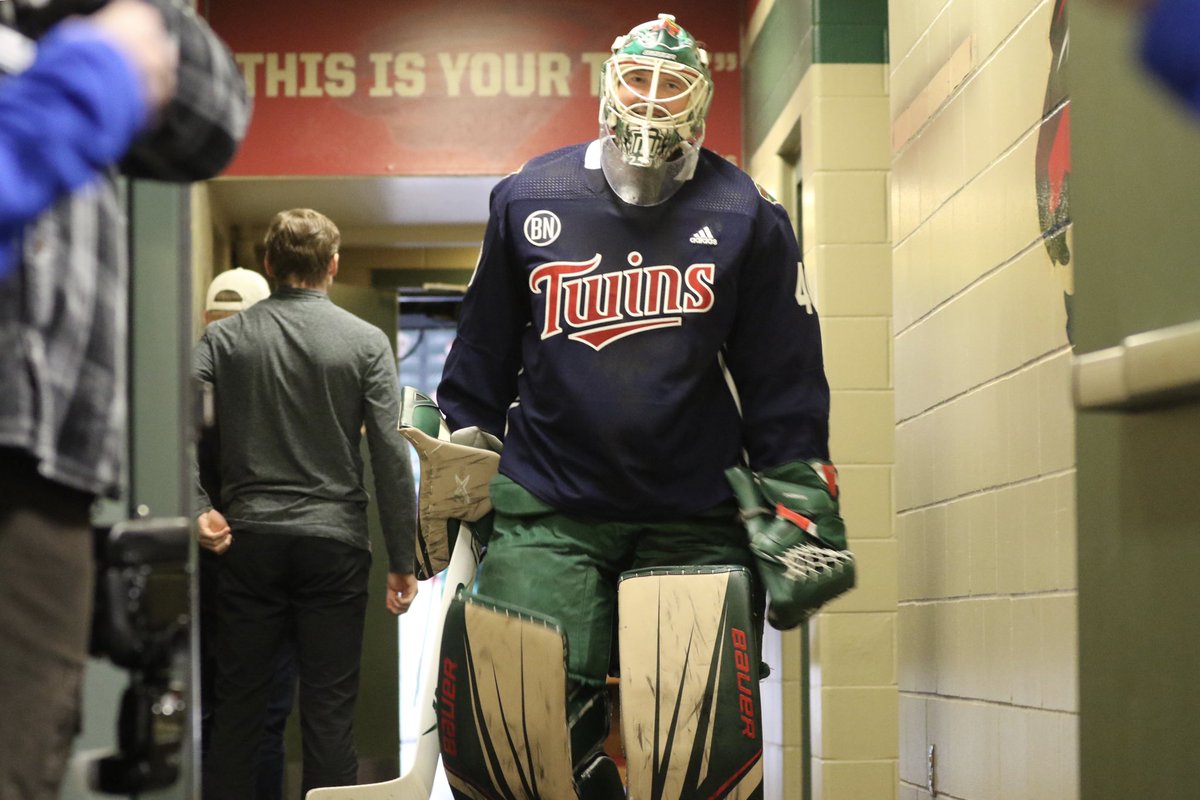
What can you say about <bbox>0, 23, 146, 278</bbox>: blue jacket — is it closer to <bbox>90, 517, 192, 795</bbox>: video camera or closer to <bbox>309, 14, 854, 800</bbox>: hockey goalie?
<bbox>90, 517, 192, 795</bbox>: video camera

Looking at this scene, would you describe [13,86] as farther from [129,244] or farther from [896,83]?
[896,83]

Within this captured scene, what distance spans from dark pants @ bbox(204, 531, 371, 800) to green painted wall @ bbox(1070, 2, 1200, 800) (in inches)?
95.7

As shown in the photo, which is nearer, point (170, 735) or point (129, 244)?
point (170, 735)

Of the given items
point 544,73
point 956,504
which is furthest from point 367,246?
point 956,504

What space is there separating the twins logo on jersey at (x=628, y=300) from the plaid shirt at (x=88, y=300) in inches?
53.6

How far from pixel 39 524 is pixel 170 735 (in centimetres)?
21

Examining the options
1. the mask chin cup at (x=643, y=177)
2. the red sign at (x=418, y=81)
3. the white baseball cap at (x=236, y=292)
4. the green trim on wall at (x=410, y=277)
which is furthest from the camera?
the green trim on wall at (x=410, y=277)

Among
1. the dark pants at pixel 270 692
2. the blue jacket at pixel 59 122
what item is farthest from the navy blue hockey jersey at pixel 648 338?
the blue jacket at pixel 59 122

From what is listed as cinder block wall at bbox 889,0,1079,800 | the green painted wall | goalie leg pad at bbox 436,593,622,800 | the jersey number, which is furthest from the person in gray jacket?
the green painted wall

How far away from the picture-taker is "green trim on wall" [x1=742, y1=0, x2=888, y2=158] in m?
4.52

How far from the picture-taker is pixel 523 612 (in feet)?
8.27

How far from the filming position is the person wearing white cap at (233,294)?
439 centimetres

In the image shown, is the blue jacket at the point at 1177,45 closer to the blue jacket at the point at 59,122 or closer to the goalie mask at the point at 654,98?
the blue jacket at the point at 59,122

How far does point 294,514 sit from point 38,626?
8.71ft
